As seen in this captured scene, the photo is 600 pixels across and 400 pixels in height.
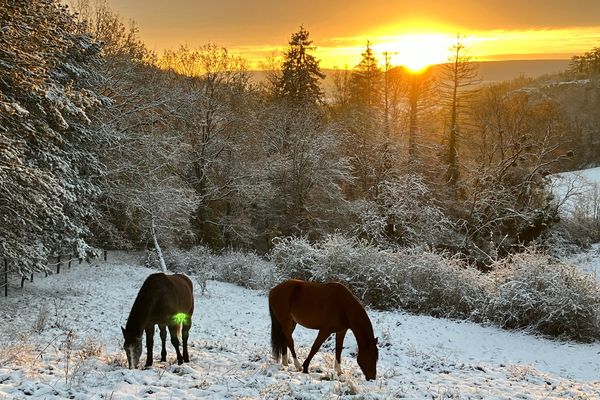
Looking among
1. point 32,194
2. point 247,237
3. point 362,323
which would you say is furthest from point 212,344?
point 247,237

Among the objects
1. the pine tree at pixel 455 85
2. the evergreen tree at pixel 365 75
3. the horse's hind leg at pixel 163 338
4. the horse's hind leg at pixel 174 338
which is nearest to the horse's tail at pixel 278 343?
the horse's hind leg at pixel 174 338

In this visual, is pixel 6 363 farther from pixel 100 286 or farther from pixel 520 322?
pixel 520 322

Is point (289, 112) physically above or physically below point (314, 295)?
above

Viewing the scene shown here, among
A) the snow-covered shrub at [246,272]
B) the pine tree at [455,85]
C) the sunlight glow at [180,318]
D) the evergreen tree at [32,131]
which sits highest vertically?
the pine tree at [455,85]

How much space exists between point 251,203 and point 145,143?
10170 mm

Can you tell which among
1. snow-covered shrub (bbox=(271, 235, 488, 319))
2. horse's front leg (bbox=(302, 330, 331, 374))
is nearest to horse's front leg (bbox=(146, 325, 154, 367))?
horse's front leg (bbox=(302, 330, 331, 374))

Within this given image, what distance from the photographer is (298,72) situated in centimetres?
4041

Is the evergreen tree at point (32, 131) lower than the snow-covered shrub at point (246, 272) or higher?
higher

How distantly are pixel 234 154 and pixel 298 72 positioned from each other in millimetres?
12913

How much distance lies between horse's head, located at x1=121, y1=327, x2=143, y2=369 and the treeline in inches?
268

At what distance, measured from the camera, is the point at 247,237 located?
100 feet

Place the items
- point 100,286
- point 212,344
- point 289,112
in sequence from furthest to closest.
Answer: point 289,112
point 100,286
point 212,344

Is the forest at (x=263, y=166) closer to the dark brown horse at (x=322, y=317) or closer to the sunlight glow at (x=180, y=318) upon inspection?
the sunlight glow at (x=180, y=318)

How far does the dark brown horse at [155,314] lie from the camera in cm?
721
